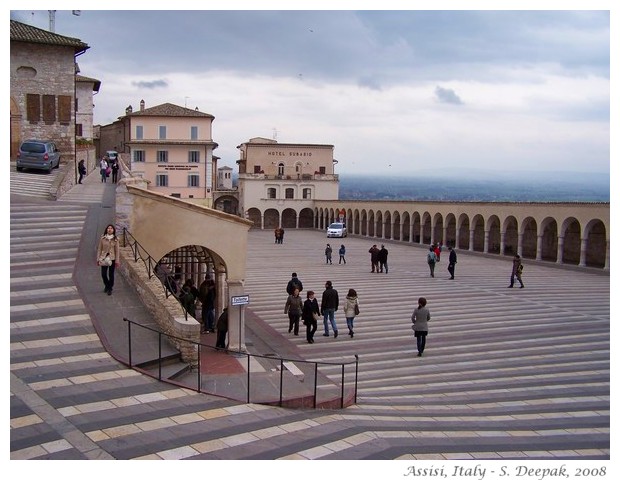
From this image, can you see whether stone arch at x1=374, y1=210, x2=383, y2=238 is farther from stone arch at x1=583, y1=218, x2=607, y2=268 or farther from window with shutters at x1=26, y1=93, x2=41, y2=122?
window with shutters at x1=26, y1=93, x2=41, y2=122

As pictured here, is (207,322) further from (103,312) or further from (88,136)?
(88,136)

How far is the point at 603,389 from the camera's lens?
38.7ft

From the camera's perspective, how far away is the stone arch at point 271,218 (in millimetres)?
77438

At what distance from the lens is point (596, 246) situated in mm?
33156

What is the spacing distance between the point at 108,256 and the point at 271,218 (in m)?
66.2

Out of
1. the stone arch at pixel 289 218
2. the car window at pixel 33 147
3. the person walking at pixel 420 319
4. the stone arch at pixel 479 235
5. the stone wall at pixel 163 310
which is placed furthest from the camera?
the stone arch at pixel 289 218

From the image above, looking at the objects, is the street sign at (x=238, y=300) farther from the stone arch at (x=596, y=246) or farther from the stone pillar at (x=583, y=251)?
the stone arch at (x=596, y=246)

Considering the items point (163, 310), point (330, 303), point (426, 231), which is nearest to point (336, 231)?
point (426, 231)

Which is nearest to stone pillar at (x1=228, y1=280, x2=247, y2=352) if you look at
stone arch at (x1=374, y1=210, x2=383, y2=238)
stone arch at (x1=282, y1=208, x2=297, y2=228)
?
stone arch at (x1=374, y1=210, x2=383, y2=238)

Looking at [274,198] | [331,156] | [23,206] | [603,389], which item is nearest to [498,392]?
[603,389]

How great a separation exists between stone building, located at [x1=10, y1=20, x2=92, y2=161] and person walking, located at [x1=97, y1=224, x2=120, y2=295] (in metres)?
25.8

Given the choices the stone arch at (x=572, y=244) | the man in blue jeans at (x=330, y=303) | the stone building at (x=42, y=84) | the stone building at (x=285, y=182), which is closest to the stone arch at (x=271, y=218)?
the stone building at (x=285, y=182)

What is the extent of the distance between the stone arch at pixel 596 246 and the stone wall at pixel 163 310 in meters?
26.5

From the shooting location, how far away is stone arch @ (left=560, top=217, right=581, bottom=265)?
35.0 metres
